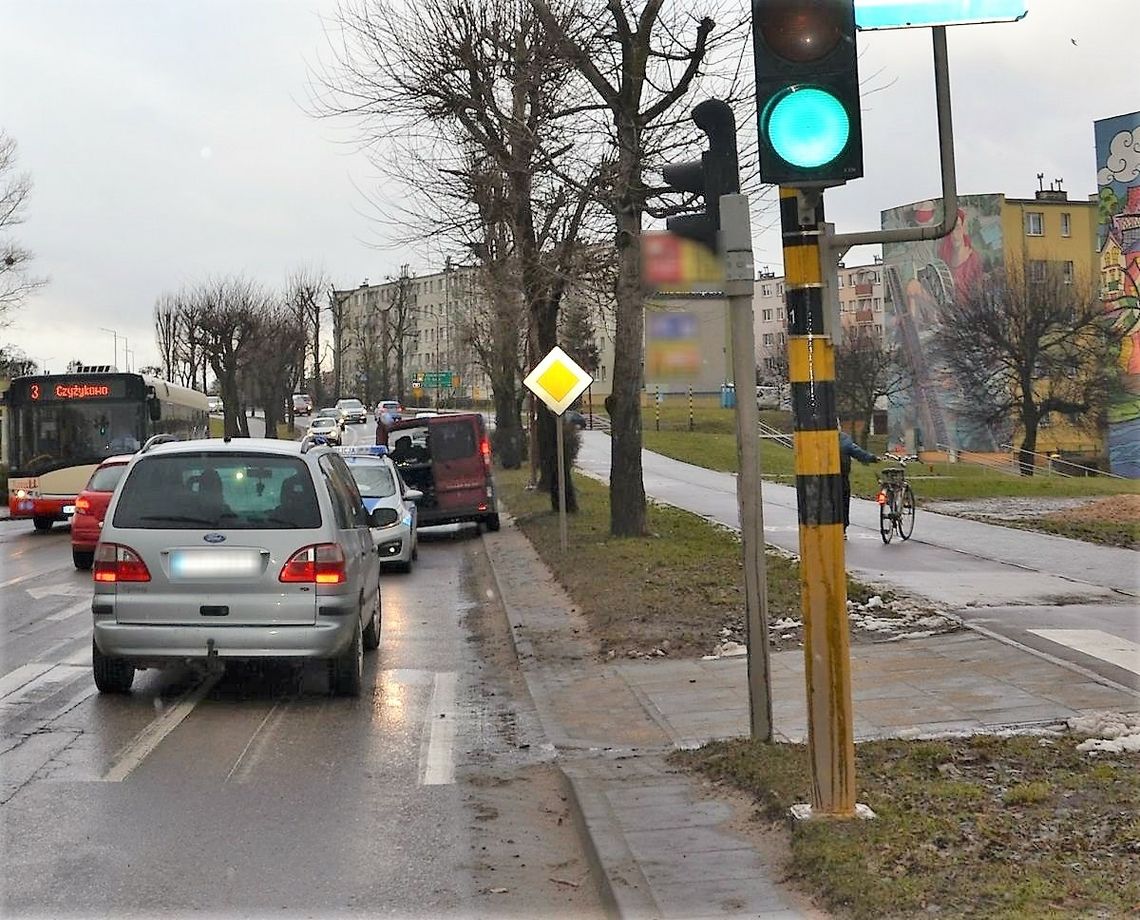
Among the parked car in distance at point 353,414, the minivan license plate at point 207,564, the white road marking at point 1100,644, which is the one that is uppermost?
the parked car in distance at point 353,414

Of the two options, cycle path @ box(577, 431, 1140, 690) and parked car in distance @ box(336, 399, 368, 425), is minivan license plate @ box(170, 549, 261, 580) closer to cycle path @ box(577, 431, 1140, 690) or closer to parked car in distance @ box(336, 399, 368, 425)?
cycle path @ box(577, 431, 1140, 690)

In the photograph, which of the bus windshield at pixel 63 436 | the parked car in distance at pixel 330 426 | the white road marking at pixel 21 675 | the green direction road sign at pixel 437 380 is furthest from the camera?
the green direction road sign at pixel 437 380

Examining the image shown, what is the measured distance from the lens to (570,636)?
12.5 m

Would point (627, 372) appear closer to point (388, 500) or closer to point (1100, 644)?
point (388, 500)

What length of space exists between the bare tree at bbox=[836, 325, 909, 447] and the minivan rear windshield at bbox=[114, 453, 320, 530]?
6492 cm

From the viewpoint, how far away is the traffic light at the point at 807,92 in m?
5.26

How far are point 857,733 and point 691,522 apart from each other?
14947 mm

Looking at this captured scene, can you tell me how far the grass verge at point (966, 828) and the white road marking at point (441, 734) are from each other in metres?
1.33

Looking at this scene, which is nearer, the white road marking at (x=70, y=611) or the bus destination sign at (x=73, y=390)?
the white road marking at (x=70, y=611)

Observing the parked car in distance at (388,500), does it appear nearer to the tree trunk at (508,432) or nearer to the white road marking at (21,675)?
the white road marking at (21,675)

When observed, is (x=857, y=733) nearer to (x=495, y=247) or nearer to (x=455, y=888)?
(x=455, y=888)

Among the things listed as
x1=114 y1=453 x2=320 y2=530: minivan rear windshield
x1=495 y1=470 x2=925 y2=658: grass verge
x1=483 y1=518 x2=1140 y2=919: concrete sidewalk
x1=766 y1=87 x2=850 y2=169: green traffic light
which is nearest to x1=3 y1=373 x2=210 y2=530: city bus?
x1=495 y1=470 x2=925 y2=658: grass verge

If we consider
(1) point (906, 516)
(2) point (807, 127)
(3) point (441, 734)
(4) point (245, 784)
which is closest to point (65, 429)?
(1) point (906, 516)

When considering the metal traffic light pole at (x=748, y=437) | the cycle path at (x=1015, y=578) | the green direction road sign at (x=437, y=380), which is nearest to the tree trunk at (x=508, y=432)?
the cycle path at (x=1015, y=578)
